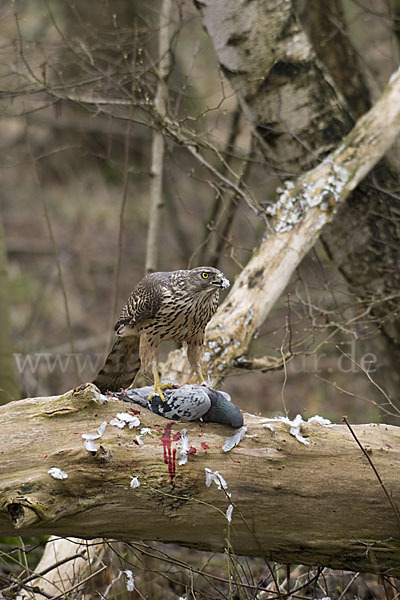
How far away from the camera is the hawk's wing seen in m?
3.38

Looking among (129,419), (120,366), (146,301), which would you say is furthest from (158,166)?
(129,419)

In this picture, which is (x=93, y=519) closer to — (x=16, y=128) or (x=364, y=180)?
(x=364, y=180)

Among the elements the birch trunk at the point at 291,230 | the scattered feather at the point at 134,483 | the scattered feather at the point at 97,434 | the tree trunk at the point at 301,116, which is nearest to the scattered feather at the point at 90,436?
the scattered feather at the point at 97,434

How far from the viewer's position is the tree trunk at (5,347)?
5641 mm

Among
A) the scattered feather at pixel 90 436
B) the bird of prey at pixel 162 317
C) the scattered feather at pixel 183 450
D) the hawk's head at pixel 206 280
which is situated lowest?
the scattered feather at pixel 183 450

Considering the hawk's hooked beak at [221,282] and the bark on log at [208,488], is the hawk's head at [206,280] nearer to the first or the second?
the hawk's hooked beak at [221,282]

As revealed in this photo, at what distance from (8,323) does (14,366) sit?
15.1 inches

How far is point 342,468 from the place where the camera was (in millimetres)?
2988

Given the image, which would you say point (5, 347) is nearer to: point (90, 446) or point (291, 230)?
point (291, 230)

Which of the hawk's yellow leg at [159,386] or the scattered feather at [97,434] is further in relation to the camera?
the hawk's yellow leg at [159,386]

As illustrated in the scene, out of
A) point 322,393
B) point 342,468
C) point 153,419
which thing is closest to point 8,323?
→ point 153,419

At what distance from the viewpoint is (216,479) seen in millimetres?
2904

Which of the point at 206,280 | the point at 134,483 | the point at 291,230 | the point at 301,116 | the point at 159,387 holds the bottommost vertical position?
the point at 134,483

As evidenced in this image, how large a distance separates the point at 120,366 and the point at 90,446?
3.20 ft
